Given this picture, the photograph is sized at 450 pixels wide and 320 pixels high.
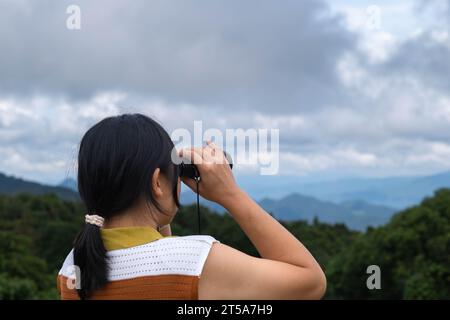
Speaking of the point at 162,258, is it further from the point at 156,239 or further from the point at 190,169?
the point at 190,169

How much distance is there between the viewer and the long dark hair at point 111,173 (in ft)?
7.18

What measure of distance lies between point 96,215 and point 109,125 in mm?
315

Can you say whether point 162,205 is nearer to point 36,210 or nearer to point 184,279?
point 184,279

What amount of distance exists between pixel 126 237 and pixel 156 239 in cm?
10

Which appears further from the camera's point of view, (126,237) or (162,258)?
(126,237)

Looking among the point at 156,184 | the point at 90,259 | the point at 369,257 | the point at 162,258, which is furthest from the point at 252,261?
the point at 369,257

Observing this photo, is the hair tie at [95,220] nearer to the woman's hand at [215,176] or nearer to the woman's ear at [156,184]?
the woman's ear at [156,184]

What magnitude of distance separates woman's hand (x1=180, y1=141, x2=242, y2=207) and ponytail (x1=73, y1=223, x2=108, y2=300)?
1.25 feet

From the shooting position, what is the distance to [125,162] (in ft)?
7.20

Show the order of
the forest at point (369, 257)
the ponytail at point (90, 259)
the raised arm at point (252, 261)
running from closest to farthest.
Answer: the raised arm at point (252, 261) < the ponytail at point (90, 259) < the forest at point (369, 257)

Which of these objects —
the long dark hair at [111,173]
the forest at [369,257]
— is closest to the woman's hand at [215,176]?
the long dark hair at [111,173]

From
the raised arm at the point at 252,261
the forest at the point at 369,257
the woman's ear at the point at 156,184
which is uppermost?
the forest at the point at 369,257

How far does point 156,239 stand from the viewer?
2.21 m
